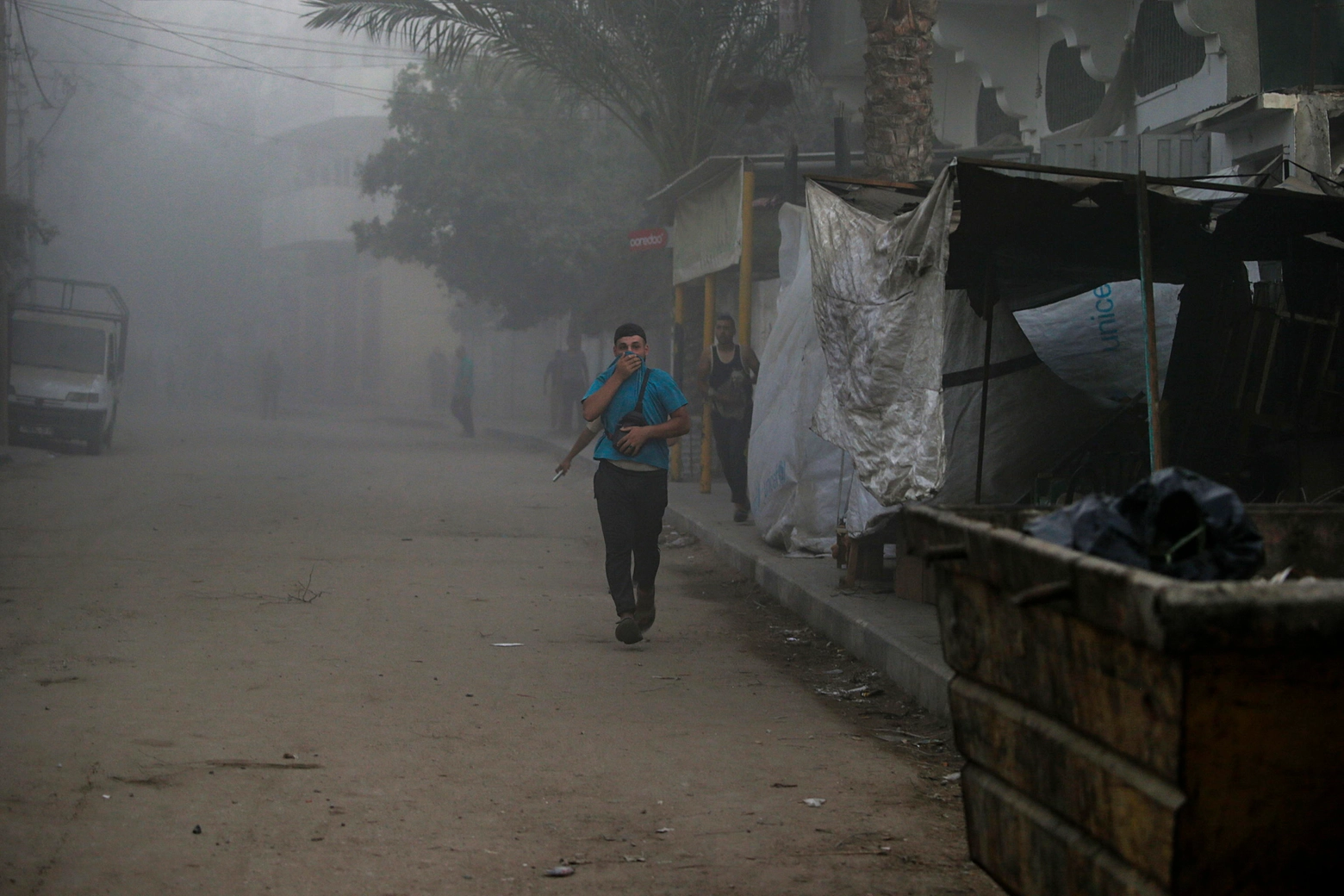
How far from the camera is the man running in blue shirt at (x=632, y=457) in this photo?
26.5 ft

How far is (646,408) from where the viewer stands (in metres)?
8.17

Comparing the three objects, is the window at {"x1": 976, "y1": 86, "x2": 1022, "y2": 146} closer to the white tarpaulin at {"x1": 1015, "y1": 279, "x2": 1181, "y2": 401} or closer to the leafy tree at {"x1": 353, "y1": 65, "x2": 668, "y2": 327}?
the white tarpaulin at {"x1": 1015, "y1": 279, "x2": 1181, "y2": 401}

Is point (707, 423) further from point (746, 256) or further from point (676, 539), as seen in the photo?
point (676, 539)

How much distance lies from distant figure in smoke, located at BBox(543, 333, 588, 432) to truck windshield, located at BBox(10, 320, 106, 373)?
10099 mm

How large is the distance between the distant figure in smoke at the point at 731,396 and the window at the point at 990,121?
4463mm

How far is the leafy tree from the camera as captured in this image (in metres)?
29.8

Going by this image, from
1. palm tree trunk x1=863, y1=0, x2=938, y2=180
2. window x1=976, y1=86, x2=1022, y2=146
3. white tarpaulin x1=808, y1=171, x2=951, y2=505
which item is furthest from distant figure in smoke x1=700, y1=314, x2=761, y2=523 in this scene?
white tarpaulin x1=808, y1=171, x2=951, y2=505

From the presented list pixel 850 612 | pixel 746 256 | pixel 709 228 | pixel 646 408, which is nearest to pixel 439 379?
pixel 709 228

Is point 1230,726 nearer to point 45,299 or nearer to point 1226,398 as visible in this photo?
point 1226,398

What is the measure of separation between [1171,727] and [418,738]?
390 centimetres

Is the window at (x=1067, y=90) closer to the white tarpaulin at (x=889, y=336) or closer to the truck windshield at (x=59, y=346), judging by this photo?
the white tarpaulin at (x=889, y=336)

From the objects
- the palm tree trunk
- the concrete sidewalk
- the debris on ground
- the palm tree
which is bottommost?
the debris on ground

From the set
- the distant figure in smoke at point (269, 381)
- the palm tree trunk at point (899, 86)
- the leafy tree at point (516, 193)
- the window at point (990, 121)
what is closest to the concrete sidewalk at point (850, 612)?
the palm tree trunk at point (899, 86)

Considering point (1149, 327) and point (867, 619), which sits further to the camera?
point (867, 619)
